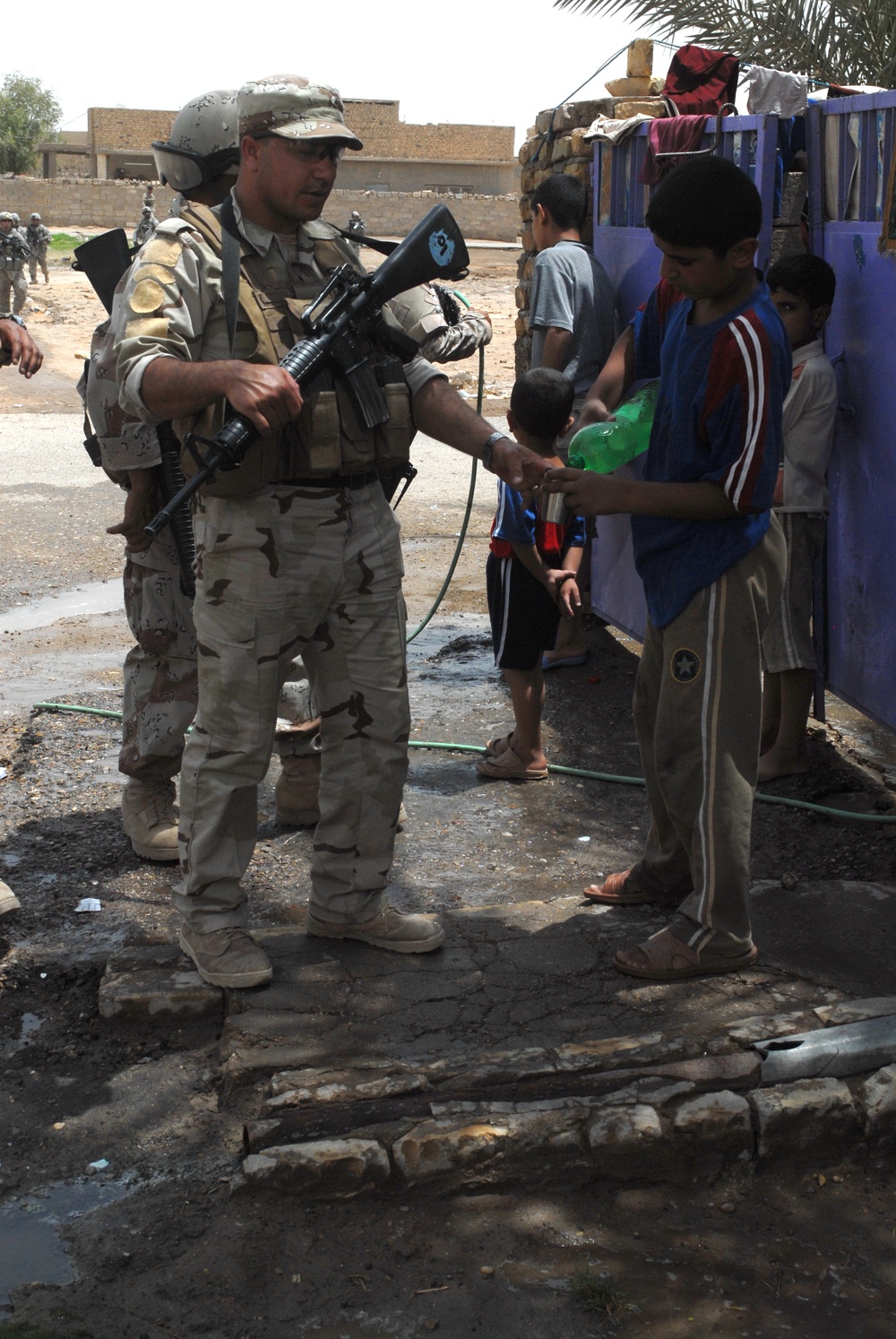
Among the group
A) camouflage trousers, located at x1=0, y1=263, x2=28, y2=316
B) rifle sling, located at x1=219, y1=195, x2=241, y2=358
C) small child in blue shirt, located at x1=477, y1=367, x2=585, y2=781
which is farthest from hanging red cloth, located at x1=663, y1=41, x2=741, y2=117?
camouflage trousers, located at x1=0, y1=263, x2=28, y2=316

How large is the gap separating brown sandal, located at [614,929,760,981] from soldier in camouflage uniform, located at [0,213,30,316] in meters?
20.4

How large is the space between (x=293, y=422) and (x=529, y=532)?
173 centimetres

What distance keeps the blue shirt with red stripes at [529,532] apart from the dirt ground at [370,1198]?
867mm

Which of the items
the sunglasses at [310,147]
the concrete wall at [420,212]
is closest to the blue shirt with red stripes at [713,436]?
the sunglasses at [310,147]

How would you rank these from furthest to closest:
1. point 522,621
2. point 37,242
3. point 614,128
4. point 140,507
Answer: point 37,242
point 614,128
point 522,621
point 140,507

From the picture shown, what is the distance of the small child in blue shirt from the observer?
425cm

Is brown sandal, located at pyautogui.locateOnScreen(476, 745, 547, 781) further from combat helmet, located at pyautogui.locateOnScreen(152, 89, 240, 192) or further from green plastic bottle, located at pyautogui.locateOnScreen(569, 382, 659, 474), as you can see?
combat helmet, located at pyautogui.locateOnScreen(152, 89, 240, 192)

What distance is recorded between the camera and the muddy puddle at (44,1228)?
2.36 m

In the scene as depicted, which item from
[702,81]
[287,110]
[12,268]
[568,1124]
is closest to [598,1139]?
[568,1124]

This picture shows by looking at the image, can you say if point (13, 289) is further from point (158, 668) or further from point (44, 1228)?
point (44, 1228)

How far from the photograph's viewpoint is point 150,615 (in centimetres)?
400

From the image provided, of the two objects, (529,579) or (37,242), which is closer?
(529,579)

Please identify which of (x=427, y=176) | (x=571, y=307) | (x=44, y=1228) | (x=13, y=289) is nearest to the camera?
(x=44, y=1228)

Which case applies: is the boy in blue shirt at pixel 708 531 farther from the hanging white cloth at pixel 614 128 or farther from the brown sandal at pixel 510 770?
the hanging white cloth at pixel 614 128
